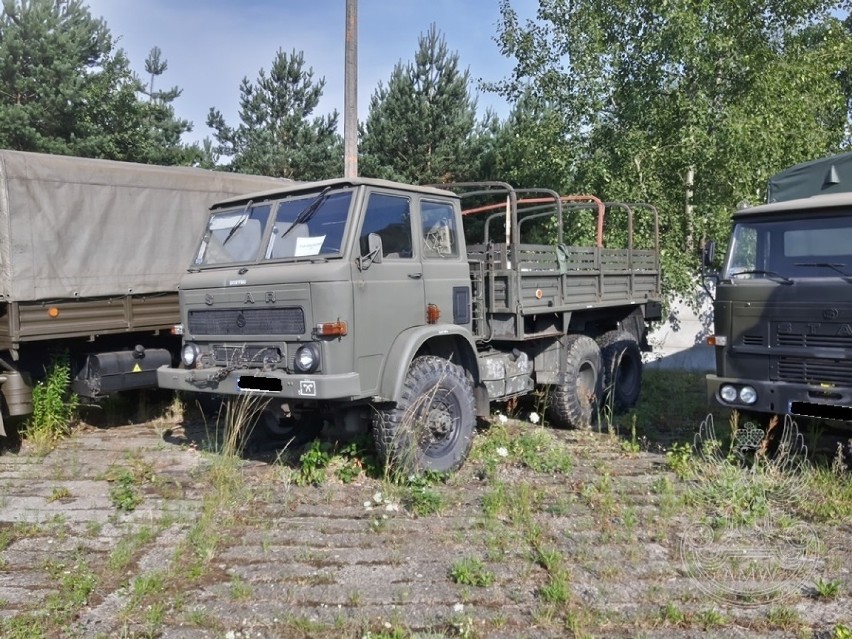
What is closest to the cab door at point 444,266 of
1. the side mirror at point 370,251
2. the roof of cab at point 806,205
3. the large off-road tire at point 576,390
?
the side mirror at point 370,251

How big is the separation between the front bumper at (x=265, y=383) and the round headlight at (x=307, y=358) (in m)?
0.09

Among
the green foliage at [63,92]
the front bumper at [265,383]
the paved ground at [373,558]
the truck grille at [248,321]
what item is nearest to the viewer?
the paved ground at [373,558]

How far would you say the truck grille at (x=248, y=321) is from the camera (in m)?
5.10

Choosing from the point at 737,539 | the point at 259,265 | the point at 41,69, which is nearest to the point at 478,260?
the point at 259,265

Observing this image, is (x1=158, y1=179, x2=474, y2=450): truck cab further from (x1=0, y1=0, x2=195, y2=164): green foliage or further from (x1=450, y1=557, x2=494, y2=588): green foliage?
(x1=0, y1=0, x2=195, y2=164): green foliage

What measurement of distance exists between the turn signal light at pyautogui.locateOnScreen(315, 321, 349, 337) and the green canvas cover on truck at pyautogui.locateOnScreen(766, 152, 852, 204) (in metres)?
4.98

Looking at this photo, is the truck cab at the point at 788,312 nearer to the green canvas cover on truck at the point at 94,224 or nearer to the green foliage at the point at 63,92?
the green canvas cover on truck at the point at 94,224

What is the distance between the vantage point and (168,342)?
8055 millimetres

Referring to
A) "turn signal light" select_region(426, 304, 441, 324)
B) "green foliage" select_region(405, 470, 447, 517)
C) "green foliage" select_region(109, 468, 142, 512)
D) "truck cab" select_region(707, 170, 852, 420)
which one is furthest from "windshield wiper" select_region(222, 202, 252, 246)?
"truck cab" select_region(707, 170, 852, 420)

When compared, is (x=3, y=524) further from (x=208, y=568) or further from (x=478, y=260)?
(x=478, y=260)

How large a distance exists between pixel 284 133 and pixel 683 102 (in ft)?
36.3

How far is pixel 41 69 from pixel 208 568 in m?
15.7

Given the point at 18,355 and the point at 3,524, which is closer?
the point at 3,524

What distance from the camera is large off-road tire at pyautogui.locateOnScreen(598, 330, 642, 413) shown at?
8.44 meters
